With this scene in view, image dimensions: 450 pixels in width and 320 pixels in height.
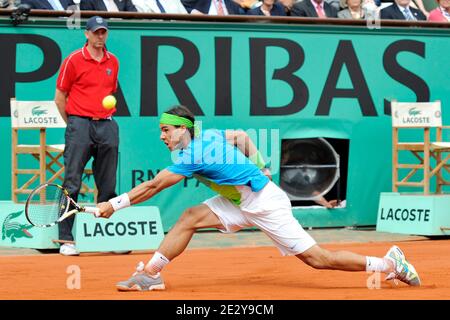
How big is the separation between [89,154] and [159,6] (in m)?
2.93

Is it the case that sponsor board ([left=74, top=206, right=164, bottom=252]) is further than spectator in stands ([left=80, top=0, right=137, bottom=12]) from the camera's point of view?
No

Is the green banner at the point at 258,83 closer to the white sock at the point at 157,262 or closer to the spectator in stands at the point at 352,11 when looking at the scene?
the spectator in stands at the point at 352,11

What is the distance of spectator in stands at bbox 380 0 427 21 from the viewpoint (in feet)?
48.5

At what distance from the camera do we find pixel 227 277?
31.9 ft

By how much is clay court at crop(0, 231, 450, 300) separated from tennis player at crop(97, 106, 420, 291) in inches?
8.1

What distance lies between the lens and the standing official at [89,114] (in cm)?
1134

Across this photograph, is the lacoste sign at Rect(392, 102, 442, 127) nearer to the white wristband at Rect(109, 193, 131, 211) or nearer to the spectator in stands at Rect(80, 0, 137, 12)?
the spectator in stands at Rect(80, 0, 137, 12)

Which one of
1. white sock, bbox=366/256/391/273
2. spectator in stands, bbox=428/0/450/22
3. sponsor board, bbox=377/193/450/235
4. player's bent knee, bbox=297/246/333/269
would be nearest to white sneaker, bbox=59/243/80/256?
player's bent knee, bbox=297/246/333/269

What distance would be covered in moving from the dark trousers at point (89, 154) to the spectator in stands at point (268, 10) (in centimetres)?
339

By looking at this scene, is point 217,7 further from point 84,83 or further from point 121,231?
point 121,231

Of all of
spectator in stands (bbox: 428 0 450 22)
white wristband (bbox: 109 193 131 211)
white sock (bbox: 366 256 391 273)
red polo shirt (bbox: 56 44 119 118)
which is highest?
spectator in stands (bbox: 428 0 450 22)

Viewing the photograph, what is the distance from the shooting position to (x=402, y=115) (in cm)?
1361

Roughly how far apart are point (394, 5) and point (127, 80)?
4.14 meters

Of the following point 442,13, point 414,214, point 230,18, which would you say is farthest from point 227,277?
point 442,13
